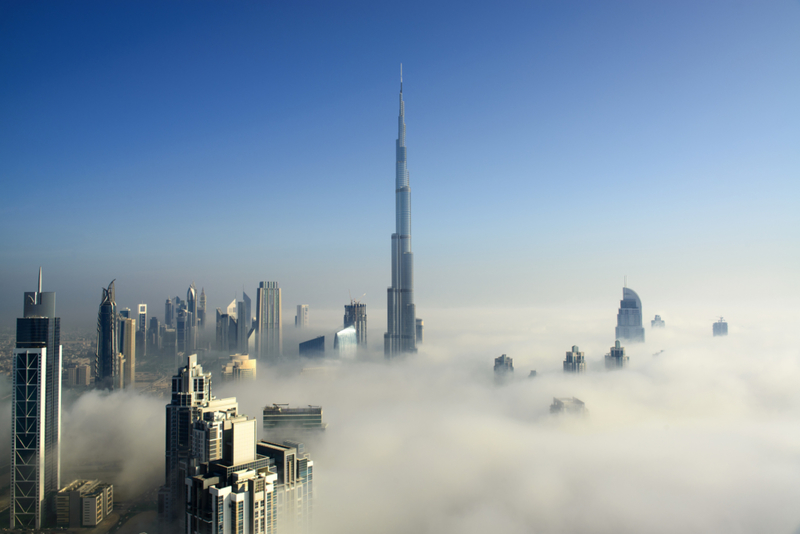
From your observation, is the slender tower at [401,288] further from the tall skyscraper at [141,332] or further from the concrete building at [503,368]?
the tall skyscraper at [141,332]

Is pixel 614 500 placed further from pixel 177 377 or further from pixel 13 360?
pixel 13 360

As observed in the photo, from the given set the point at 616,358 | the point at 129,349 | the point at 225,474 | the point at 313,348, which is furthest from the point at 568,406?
the point at 129,349

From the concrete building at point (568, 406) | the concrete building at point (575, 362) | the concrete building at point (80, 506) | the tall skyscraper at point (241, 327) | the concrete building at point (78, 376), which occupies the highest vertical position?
the tall skyscraper at point (241, 327)

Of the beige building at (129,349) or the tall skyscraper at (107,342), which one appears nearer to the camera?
the tall skyscraper at (107,342)

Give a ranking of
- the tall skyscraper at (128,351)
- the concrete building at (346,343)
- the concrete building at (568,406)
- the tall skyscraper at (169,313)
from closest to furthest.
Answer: the concrete building at (568,406)
the tall skyscraper at (128,351)
the tall skyscraper at (169,313)
the concrete building at (346,343)

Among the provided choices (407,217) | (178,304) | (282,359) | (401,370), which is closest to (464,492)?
(401,370)

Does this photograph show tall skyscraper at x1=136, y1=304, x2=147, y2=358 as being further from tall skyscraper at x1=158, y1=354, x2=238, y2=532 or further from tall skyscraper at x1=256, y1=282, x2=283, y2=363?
tall skyscraper at x1=158, y1=354, x2=238, y2=532

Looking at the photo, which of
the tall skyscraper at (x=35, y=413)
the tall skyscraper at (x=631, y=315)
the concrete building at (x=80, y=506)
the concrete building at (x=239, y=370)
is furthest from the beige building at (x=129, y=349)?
the tall skyscraper at (x=631, y=315)

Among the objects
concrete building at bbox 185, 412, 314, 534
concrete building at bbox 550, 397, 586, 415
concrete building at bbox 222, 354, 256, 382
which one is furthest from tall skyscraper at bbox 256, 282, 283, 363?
concrete building at bbox 185, 412, 314, 534
